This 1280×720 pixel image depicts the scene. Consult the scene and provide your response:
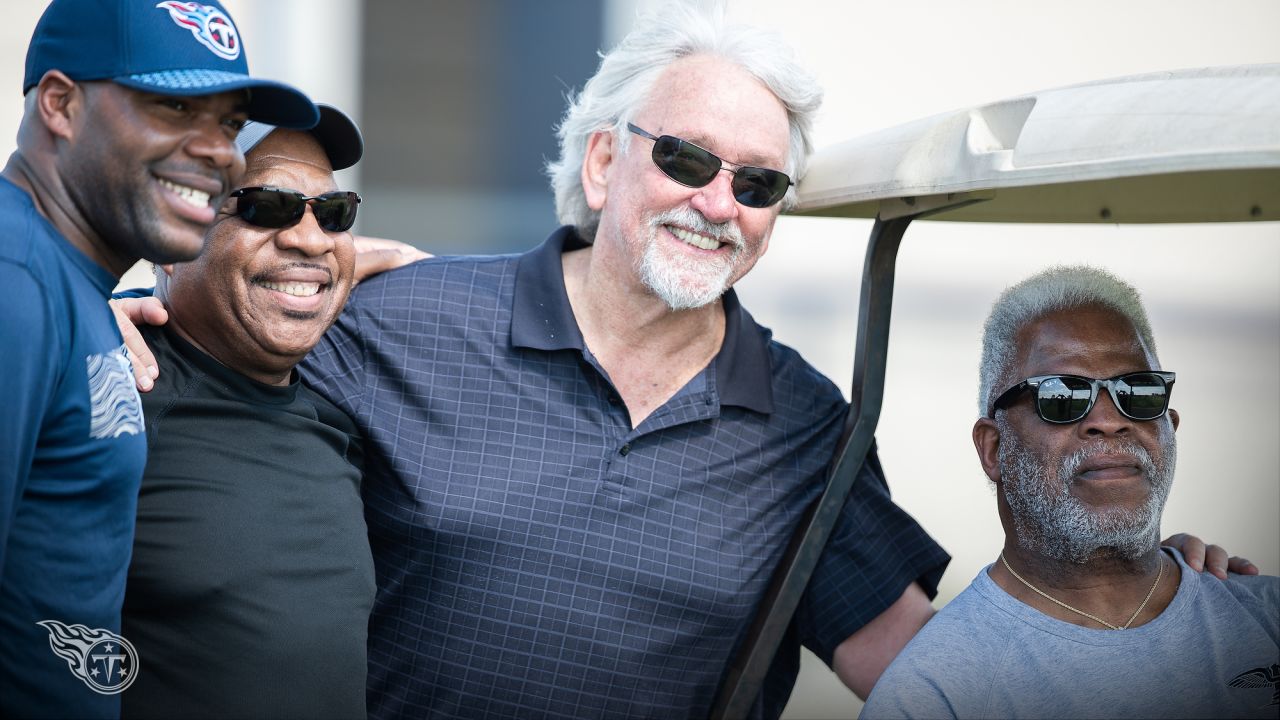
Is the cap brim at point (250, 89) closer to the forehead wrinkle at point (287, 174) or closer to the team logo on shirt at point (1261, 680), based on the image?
the forehead wrinkle at point (287, 174)

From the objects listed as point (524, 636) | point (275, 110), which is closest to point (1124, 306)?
point (524, 636)

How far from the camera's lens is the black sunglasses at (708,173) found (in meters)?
2.64

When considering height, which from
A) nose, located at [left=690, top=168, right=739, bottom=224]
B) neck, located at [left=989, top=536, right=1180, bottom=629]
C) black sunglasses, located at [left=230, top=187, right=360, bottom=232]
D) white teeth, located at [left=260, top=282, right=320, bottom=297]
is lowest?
neck, located at [left=989, top=536, right=1180, bottom=629]

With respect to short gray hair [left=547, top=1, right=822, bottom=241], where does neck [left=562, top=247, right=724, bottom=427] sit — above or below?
below

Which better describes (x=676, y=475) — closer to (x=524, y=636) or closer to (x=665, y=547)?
(x=665, y=547)

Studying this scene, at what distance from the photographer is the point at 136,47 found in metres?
1.57

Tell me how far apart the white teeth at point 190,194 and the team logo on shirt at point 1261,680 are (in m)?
2.00

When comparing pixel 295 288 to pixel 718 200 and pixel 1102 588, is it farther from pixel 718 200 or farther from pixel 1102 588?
pixel 1102 588

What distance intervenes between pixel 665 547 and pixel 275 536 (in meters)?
0.86

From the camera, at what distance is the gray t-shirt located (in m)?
2.33

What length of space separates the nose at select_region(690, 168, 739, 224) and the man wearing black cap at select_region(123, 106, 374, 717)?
74cm

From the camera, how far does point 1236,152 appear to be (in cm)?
167

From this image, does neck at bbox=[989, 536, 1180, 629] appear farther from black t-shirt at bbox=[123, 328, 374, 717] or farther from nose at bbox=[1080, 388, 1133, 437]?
black t-shirt at bbox=[123, 328, 374, 717]

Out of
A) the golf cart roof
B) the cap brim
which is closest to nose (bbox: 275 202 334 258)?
the cap brim
